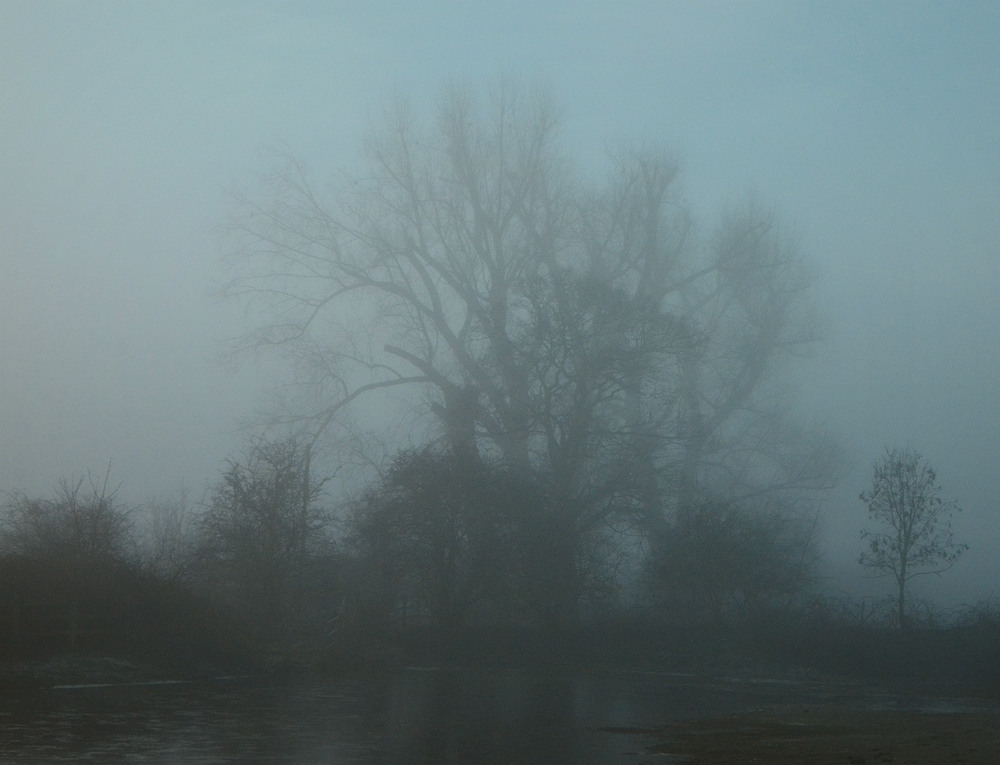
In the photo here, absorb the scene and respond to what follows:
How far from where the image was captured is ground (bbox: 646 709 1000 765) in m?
11.6

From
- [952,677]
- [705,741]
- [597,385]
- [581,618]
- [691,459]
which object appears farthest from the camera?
[691,459]

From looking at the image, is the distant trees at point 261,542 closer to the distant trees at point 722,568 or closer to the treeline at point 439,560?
the treeline at point 439,560

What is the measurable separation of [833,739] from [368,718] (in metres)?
6.20

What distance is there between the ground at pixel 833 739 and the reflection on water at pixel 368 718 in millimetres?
694

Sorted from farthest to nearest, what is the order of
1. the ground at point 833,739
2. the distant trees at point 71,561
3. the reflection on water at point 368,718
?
1. the distant trees at point 71,561
2. the reflection on water at point 368,718
3. the ground at point 833,739

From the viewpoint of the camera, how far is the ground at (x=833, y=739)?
38.1 ft

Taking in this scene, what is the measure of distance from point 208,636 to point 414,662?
6296 mm

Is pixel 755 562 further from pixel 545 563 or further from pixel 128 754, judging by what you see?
pixel 128 754

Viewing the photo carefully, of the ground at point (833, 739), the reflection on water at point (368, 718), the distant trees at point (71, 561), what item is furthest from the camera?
the distant trees at point (71, 561)

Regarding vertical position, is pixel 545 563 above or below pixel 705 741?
above

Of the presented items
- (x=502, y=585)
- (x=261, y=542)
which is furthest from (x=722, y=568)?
(x=261, y=542)

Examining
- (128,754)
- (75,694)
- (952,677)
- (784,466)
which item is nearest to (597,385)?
(784,466)

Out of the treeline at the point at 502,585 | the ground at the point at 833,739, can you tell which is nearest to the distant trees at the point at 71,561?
the treeline at the point at 502,585

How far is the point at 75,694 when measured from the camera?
18.8 metres
